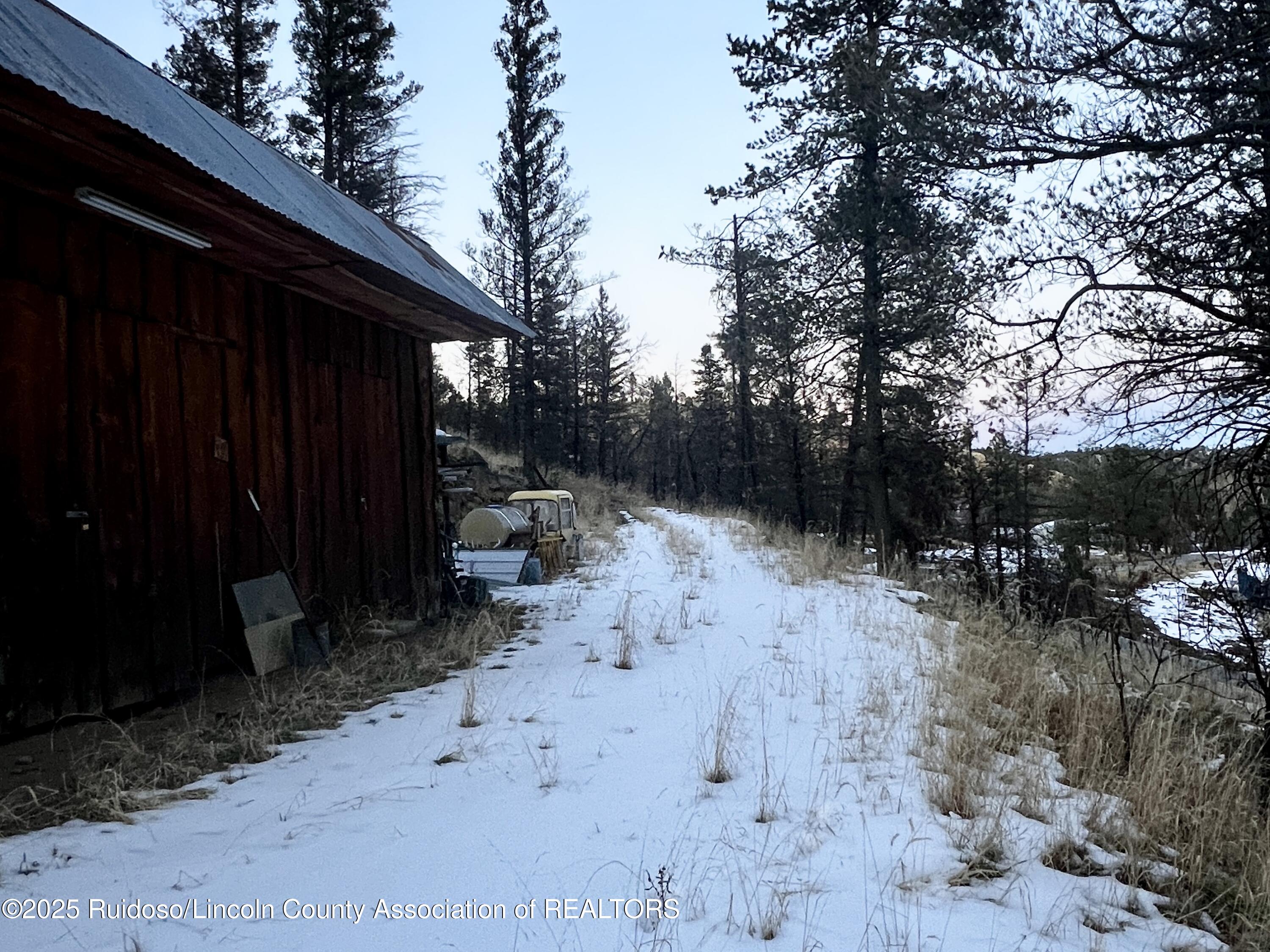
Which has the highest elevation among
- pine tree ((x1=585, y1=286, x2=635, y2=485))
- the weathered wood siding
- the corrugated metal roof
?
pine tree ((x1=585, y1=286, x2=635, y2=485))

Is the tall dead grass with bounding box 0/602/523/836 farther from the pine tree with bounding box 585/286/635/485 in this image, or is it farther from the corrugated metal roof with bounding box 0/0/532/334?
the pine tree with bounding box 585/286/635/485

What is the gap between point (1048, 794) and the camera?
11.0 ft

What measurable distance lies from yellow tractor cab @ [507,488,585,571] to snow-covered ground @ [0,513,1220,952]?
6.12m

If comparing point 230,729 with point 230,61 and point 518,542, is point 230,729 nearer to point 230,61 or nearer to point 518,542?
point 518,542

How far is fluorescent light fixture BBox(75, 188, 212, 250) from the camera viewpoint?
13.1 feet

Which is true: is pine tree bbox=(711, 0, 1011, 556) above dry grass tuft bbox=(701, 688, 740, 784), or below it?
above

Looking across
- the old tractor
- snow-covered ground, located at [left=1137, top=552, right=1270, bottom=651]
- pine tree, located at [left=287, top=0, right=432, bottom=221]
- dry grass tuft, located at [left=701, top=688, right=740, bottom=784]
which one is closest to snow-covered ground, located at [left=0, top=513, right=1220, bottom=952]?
dry grass tuft, located at [left=701, top=688, right=740, bottom=784]

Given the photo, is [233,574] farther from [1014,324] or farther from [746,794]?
[1014,324]

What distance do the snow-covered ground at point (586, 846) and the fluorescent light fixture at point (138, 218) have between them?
3117mm

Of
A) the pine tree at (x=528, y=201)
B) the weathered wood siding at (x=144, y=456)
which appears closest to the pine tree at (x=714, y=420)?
the pine tree at (x=528, y=201)

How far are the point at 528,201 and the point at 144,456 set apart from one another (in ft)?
55.0

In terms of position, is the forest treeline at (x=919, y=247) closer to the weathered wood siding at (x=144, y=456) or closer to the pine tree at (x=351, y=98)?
the pine tree at (x=351, y=98)

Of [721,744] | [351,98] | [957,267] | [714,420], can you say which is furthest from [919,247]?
[714,420]

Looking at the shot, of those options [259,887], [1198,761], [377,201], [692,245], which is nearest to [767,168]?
[692,245]
